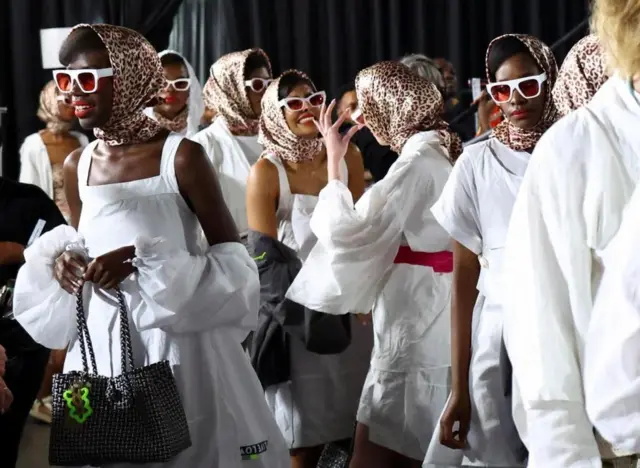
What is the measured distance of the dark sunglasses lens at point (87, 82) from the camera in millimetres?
Answer: 3020

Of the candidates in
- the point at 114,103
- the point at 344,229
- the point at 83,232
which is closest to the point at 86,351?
the point at 83,232

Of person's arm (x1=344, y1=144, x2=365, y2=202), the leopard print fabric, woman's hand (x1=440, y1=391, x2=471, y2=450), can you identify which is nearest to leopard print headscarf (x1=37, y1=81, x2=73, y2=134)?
person's arm (x1=344, y1=144, x2=365, y2=202)

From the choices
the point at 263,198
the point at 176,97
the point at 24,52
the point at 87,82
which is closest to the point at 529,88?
the point at 87,82

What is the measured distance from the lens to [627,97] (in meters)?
1.73

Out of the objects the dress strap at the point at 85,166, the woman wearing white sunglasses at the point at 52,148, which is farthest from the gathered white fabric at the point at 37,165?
the dress strap at the point at 85,166

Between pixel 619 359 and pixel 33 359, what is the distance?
7.73ft

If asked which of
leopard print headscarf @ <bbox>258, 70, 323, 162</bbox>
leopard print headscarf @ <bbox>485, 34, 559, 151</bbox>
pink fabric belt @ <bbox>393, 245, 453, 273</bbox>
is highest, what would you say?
leopard print headscarf @ <bbox>485, 34, 559, 151</bbox>

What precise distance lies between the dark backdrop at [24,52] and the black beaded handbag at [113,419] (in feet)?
19.6

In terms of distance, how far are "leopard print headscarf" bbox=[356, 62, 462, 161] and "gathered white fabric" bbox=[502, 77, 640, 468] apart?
6.74 ft

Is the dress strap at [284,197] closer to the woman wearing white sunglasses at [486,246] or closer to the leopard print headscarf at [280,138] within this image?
the leopard print headscarf at [280,138]

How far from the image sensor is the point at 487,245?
2.84 meters

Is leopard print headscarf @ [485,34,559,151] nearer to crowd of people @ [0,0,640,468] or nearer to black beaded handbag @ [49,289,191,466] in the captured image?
crowd of people @ [0,0,640,468]

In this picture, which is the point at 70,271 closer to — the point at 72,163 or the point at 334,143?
the point at 72,163

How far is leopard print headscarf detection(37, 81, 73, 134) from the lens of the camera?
7.59 metres
